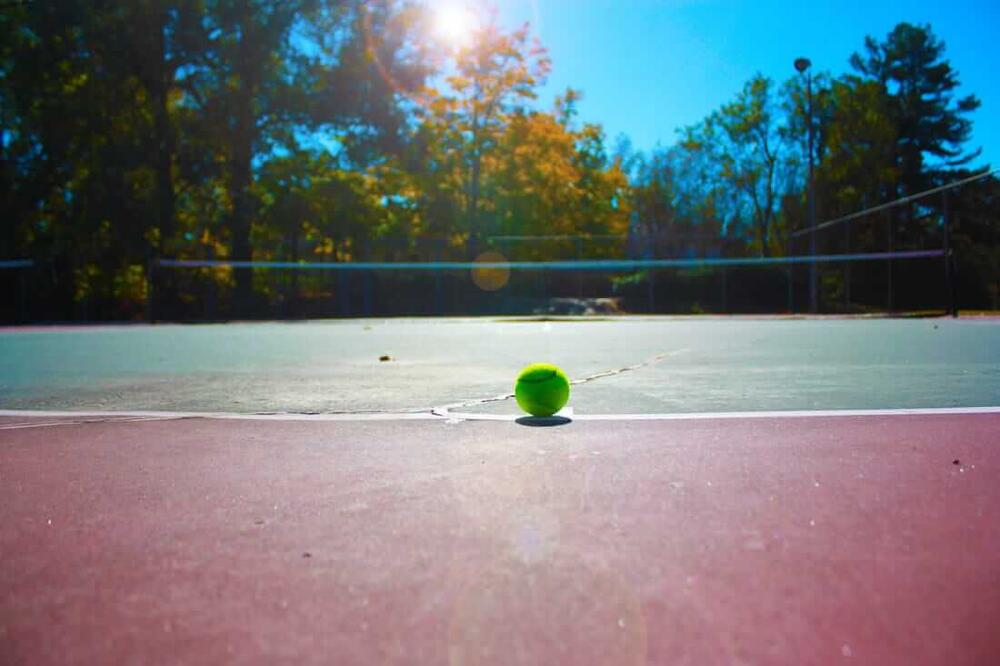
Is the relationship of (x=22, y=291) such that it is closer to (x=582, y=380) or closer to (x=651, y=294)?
(x=651, y=294)

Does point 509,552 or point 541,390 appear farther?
point 541,390

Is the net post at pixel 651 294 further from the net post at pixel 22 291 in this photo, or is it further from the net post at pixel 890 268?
the net post at pixel 22 291

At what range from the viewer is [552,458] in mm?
3387

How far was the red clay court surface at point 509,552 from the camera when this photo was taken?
164 cm

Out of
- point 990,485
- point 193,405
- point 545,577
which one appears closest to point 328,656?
point 545,577

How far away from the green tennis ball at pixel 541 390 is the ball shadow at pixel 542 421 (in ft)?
0.20

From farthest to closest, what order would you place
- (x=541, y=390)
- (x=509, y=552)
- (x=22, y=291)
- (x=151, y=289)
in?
(x=22, y=291), (x=151, y=289), (x=541, y=390), (x=509, y=552)

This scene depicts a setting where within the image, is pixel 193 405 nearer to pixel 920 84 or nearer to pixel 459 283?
pixel 459 283

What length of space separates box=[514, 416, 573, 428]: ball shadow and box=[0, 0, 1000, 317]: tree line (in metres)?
26.4

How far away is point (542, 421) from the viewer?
4.45 m

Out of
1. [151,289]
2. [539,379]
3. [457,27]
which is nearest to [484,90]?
[457,27]

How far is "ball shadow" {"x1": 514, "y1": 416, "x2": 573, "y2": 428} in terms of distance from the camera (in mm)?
4332

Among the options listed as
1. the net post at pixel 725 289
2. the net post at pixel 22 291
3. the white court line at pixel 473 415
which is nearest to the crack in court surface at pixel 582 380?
the white court line at pixel 473 415

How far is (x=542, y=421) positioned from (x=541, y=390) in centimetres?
21
